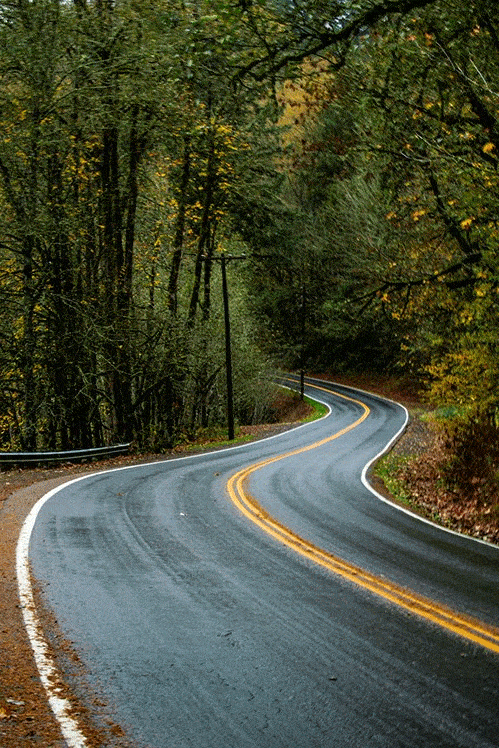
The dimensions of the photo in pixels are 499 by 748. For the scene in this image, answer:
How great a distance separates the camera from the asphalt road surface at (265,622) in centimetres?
436

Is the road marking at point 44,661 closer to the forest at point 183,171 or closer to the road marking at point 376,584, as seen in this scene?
the road marking at point 376,584

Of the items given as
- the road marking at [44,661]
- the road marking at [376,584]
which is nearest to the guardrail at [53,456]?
the road marking at [376,584]

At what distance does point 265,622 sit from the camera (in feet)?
19.9

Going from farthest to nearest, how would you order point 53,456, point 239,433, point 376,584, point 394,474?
point 239,433
point 394,474
point 53,456
point 376,584

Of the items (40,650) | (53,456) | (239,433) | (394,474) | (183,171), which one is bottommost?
(239,433)

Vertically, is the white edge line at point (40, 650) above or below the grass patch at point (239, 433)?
above

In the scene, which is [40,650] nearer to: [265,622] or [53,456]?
[265,622]

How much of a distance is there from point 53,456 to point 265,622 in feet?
39.8

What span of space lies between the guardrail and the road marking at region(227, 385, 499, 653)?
20.2ft

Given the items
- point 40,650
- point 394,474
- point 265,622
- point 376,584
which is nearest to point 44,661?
point 40,650

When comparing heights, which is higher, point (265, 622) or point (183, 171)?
point (183, 171)

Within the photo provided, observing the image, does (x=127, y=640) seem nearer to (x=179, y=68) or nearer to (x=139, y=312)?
(x=179, y=68)

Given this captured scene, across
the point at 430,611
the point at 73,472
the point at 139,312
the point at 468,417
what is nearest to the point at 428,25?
the point at 468,417

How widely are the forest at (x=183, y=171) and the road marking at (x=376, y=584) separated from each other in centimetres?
475
